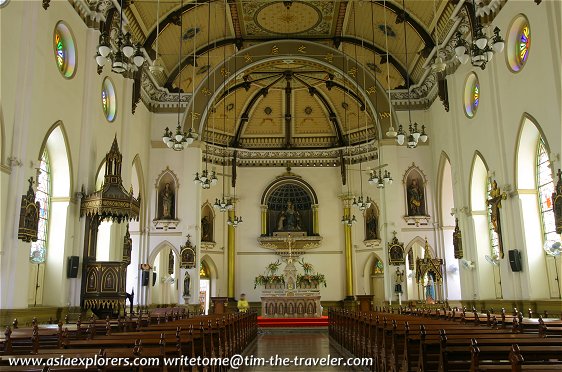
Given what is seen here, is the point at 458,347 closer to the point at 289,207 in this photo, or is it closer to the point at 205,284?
the point at 205,284

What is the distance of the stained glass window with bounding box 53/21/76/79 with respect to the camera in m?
14.1

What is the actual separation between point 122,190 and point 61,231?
1941 millimetres

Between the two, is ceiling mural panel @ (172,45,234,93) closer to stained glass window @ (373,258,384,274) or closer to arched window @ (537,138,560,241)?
stained glass window @ (373,258,384,274)

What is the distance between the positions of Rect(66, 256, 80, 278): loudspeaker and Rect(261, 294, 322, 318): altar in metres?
9.74

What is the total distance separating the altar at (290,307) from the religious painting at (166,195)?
5.47m

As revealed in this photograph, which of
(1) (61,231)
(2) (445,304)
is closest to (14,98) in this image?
(1) (61,231)

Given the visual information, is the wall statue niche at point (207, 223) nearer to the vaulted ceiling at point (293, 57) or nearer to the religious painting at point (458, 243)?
the vaulted ceiling at point (293, 57)

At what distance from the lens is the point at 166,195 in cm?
2256

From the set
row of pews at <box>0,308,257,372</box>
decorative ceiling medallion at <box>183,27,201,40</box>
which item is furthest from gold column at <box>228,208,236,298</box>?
row of pews at <box>0,308,257,372</box>

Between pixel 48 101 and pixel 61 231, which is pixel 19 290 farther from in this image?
A: pixel 48 101

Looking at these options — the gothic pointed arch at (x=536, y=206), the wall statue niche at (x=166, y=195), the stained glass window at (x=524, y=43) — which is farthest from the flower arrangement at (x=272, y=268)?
the stained glass window at (x=524, y=43)

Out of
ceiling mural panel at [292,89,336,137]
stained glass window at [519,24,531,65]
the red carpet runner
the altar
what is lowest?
the red carpet runner

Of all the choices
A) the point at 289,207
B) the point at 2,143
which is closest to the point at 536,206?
the point at 2,143

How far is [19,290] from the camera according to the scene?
11320 millimetres
